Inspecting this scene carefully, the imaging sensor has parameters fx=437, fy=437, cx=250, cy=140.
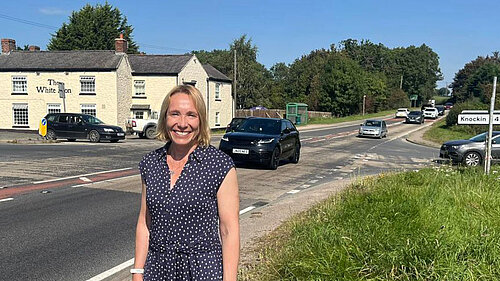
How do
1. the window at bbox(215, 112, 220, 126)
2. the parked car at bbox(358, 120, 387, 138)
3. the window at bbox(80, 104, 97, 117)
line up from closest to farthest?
the parked car at bbox(358, 120, 387, 138) < the window at bbox(80, 104, 97, 117) < the window at bbox(215, 112, 220, 126)

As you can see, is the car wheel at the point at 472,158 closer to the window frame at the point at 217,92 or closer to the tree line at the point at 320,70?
the window frame at the point at 217,92

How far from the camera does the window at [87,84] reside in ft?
126

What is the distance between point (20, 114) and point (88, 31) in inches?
1051

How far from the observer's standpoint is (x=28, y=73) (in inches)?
1542

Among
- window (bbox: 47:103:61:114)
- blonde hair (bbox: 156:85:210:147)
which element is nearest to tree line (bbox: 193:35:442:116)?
window (bbox: 47:103:61:114)

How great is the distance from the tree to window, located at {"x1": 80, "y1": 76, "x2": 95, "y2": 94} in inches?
1042

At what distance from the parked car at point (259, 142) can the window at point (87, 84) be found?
2697 centimetres

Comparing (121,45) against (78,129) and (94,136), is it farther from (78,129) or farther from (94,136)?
(94,136)

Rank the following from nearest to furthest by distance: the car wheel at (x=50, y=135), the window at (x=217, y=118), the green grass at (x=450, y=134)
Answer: the car wheel at (x=50, y=135), the green grass at (x=450, y=134), the window at (x=217, y=118)

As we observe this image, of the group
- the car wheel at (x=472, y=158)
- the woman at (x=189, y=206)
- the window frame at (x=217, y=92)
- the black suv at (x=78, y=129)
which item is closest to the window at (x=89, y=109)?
the black suv at (x=78, y=129)

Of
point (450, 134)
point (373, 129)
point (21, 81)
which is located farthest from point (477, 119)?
point (21, 81)

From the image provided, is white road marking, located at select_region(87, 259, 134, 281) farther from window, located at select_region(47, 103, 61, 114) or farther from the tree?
the tree

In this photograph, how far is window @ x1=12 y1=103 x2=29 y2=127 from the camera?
130ft

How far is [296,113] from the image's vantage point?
2115 inches
